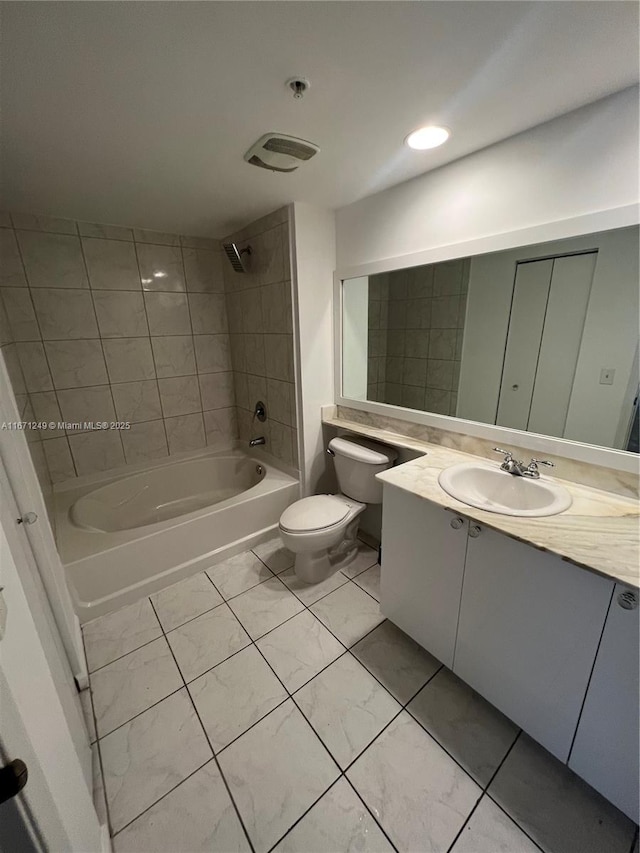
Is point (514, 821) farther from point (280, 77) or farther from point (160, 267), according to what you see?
point (160, 267)

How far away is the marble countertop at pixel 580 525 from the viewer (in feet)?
2.79

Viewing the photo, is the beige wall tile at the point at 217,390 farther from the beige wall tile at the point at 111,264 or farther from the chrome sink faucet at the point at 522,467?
the chrome sink faucet at the point at 522,467

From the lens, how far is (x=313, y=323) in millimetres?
2035

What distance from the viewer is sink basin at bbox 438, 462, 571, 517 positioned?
117cm

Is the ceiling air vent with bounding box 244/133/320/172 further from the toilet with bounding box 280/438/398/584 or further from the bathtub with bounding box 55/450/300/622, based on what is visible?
the bathtub with bounding box 55/450/300/622

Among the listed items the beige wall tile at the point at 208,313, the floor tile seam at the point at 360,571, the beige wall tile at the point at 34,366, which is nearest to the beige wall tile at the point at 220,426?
the beige wall tile at the point at 208,313

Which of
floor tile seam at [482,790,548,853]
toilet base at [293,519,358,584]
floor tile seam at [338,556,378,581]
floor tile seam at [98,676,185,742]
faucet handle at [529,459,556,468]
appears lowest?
floor tile seam at [482,790,548,853]

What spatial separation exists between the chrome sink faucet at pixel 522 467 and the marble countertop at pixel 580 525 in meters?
0.06

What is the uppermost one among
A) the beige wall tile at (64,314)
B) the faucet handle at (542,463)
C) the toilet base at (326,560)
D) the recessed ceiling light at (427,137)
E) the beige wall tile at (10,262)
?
the recessed ceiling light at (427,137)

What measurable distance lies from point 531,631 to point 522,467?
0.57 metres

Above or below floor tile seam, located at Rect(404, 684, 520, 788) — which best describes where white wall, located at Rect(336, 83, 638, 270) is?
above

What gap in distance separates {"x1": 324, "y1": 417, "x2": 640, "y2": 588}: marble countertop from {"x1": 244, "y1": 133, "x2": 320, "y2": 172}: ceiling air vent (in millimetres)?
1306

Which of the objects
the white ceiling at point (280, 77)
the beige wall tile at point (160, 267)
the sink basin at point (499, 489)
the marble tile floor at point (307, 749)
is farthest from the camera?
the beige wall tile at point (160, 267)

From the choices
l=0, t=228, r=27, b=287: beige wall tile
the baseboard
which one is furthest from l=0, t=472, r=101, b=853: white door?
l=0, t=228, r=27, b=287: beige wall tile
